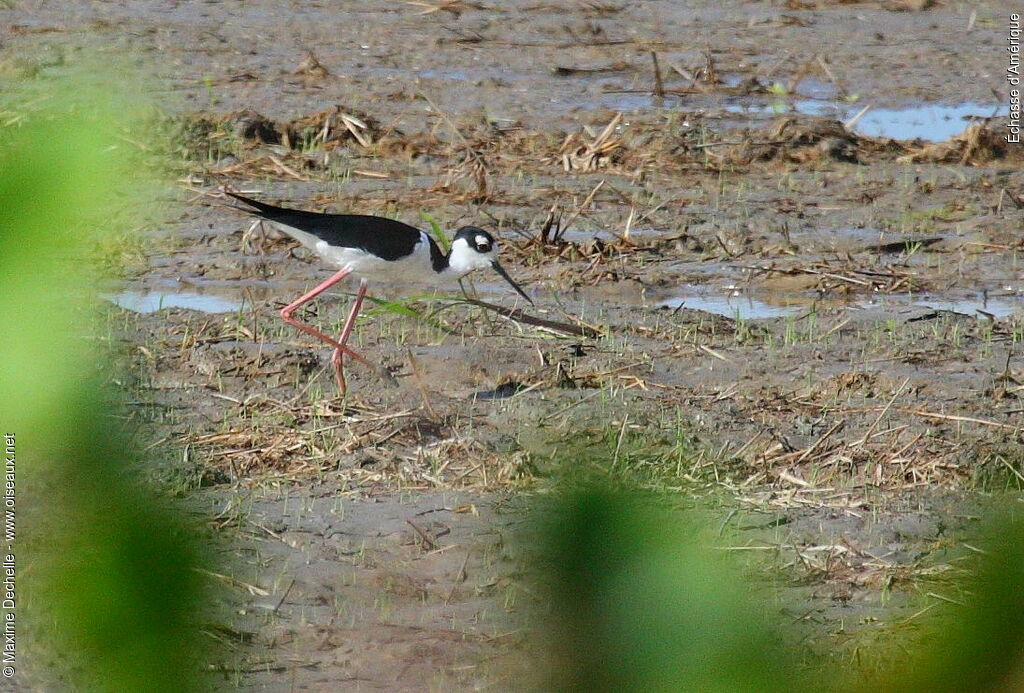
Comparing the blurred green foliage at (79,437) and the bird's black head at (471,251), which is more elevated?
the blurred green foliage at (79,437)

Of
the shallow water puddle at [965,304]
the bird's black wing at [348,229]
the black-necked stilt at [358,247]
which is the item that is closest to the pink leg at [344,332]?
the black-necked stilt at [358,247]

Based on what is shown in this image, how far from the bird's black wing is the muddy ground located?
32 centimetres

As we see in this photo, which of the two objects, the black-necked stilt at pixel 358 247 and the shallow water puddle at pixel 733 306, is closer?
the black-necked stilt at pixel 358 247

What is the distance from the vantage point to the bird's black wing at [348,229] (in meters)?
6.42

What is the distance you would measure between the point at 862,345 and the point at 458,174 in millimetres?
3224

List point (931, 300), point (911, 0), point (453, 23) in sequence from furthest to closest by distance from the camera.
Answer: point (911, 0)
point (453, 23)
point (931, 300)

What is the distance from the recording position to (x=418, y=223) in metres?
8.51

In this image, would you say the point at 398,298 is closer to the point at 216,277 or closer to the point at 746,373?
the point at 216,277

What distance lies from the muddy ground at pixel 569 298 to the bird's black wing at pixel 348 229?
32cm

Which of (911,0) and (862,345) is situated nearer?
(862,345)

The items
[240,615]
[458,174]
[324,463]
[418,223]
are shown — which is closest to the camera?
[240,615]

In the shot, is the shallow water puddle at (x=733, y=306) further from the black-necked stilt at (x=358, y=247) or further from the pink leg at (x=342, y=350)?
the pink leg at (x=342, y=350)

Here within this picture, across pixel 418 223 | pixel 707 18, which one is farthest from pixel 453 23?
pixel 418 223

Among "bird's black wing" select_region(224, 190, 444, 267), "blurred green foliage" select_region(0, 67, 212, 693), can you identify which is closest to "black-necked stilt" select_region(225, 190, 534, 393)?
"bird's black wing" select_region(224, 190, 444, 267)
